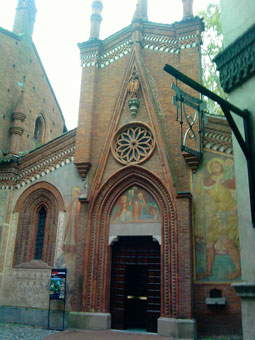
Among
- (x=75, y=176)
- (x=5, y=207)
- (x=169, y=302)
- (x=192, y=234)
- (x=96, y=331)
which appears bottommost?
(x=96, y=331)

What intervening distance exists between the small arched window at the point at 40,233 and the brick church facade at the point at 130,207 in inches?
1.6

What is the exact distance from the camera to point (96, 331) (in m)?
11.3

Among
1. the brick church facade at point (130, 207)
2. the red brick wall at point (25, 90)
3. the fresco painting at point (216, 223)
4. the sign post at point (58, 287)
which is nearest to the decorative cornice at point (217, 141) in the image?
the brick church facade at point (130, 207)

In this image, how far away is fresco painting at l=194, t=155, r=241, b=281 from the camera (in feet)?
34.9

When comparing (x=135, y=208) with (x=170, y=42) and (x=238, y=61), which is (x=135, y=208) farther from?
(x=238, y=61)

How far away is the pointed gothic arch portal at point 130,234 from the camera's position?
11.2m

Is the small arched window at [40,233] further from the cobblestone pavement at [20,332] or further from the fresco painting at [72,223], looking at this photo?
the cobblestone pavement at [20,332]

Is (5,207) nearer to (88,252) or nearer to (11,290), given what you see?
(11,290)

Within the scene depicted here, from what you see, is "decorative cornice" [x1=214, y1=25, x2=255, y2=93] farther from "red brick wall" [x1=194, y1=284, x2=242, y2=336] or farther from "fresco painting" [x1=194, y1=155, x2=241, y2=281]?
"red brick wall" [x1=194, y1=284, x2=242, y2=336]

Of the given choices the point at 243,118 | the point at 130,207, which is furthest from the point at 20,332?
the point at 243,118

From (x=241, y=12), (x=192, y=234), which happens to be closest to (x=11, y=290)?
(x=192, y=234)

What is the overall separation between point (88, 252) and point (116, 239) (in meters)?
→ 1.04

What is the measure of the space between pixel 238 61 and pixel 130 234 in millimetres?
7488

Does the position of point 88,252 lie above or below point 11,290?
above
